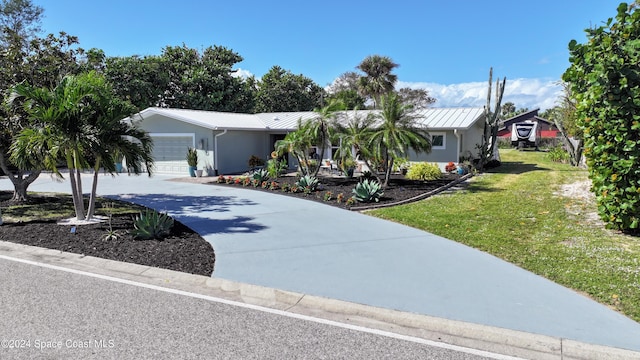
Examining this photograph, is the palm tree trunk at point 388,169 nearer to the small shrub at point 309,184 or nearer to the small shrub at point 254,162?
the small shrub at point 309,184

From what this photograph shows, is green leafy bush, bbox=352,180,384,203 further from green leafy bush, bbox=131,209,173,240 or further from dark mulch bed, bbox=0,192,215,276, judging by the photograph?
green leafy bush, bbox=131,209,173,240

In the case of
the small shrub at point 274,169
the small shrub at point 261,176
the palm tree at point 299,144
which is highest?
the palm tree at point 299,144

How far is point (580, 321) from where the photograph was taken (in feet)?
14.6

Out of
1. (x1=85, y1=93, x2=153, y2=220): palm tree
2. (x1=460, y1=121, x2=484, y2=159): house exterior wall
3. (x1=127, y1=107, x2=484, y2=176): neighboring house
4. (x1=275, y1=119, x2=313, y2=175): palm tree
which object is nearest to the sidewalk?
(x1=85, y1=93, x2=153, y2=220): palm tree

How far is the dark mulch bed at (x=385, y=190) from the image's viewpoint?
40.8 feet

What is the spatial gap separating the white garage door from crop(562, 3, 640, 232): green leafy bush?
55.9 feet

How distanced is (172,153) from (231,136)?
3.29 m

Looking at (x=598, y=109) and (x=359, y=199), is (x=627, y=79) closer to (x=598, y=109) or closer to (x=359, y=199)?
(x=598, y=109)

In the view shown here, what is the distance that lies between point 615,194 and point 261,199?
9059 millimetres

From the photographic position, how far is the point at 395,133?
43.5 ft

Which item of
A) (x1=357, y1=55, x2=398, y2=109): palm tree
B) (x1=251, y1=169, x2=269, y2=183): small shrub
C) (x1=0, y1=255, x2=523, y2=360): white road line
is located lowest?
(x1=0, y1=255, x2=523, y2=360): white road line

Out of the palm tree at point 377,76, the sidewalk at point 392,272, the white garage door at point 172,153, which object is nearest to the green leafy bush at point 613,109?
the sidewalk at point 392,272

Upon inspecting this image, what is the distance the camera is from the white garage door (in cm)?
2066

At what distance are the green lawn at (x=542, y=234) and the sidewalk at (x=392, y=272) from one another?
366 mm
